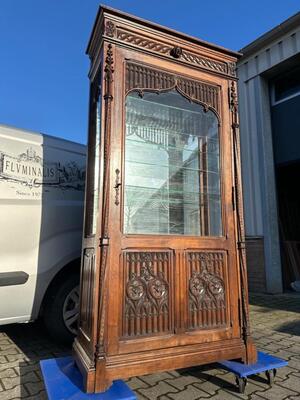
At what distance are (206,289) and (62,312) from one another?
63.8 inches

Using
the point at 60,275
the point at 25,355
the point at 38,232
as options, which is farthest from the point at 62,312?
the point at 38,232

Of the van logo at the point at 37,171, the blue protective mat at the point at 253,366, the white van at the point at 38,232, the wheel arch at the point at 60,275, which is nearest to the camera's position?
the blue protective mat at the point at 253,366

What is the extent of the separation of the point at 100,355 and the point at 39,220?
169 cm

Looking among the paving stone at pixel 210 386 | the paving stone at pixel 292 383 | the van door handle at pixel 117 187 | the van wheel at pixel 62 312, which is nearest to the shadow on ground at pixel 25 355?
the van wheel at pixel 62 312

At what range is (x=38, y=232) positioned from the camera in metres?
3.38

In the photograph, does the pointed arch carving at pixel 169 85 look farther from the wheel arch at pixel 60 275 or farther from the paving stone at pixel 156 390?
the paving stone at pixel 156 390

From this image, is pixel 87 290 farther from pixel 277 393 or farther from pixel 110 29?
pixel 110 29

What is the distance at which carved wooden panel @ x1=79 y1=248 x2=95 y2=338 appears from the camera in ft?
7.86

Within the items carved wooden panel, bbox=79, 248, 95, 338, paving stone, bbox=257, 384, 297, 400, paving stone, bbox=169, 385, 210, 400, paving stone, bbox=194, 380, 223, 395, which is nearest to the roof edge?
carved wooden panel, bbox=79, 248, 95, 338

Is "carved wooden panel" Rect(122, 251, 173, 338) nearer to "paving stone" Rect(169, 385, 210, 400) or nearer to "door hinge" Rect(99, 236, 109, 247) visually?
"door hinge" Rect(99, 236, 109, 247)

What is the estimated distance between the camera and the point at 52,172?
363 cm

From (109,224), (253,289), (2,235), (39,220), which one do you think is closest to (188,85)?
(109,224)

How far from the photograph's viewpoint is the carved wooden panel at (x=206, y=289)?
2.57 metres

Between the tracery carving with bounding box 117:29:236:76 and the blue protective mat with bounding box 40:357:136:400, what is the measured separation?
246cm
